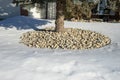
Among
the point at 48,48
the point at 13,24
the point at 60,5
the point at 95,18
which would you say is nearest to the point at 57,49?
the point at 48,48

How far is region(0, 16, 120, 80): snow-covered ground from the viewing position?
7434mm

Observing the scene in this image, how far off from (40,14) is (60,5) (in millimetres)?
6770

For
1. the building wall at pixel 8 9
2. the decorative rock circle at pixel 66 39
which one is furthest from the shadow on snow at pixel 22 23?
the building wall at pixel 8 9

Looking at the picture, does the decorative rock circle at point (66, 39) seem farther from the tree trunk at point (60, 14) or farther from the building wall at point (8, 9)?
the building wall at point (8, 9)

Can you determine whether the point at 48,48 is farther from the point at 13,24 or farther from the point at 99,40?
the point at 13,24

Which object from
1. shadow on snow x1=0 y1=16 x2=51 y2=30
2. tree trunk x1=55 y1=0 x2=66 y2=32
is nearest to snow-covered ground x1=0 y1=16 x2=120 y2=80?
tree trunk x1=55 y1=0 x2=66 y2=32

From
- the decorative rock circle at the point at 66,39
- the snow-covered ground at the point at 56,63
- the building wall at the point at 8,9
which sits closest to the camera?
the snow-covered ground at the point at 56,63

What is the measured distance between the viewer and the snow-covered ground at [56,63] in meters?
7.43

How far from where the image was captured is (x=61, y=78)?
23.8 feet

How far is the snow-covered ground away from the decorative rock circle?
1.31ft

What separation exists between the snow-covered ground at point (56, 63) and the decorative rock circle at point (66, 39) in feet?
1.31

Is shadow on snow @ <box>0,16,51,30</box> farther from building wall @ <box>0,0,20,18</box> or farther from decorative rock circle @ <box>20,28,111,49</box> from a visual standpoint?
building wall @ <box>0,0,20,18</box>

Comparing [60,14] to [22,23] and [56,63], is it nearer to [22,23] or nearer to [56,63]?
[22,23]

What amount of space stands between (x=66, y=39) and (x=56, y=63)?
3.08 metres
